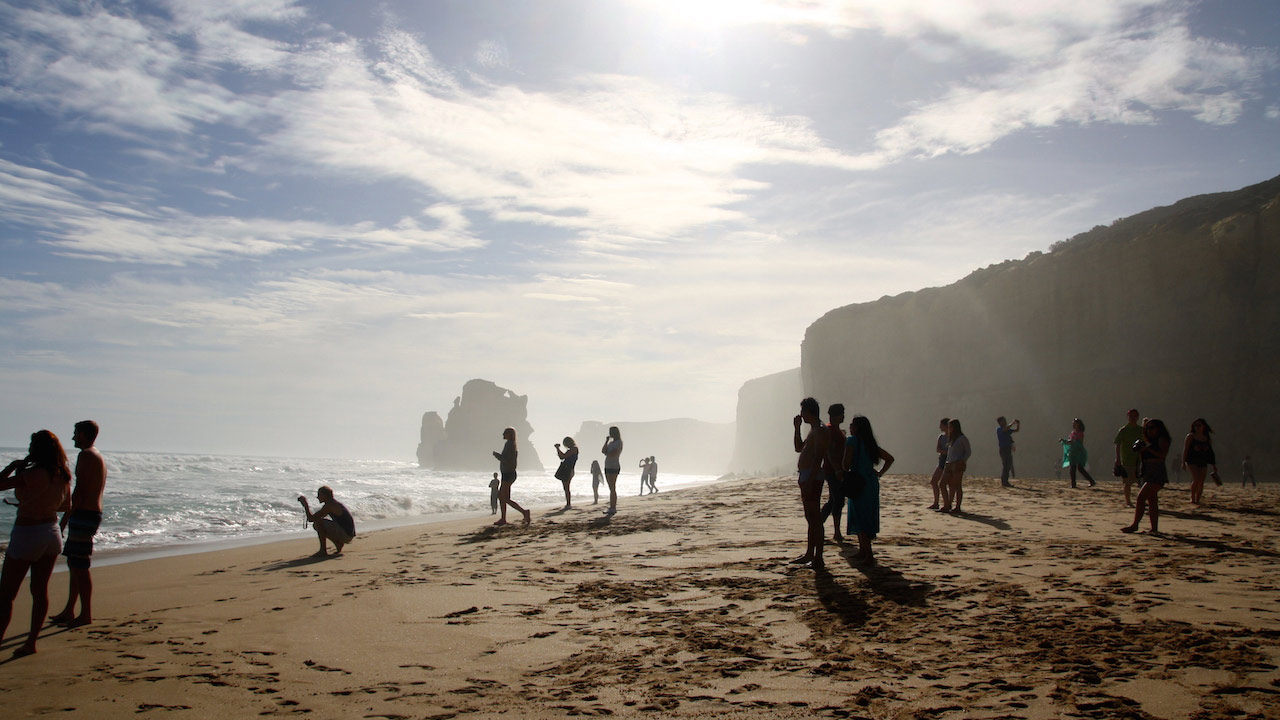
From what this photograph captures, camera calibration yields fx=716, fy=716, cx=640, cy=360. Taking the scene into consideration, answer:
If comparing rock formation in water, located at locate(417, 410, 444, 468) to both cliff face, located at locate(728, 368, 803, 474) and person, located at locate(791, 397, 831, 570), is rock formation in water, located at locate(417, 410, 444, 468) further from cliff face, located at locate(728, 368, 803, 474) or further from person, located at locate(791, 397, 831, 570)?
person, located at locate(791, 397, 831, 570)

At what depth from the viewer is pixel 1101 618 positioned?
4.52 m

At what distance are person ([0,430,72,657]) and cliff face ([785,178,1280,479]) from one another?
37.5 meters

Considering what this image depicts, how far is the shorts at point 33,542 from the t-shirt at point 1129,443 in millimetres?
13728

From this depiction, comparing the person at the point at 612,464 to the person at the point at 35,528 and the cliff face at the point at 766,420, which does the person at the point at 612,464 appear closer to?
the person at the point at 35,528

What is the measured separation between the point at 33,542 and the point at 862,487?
22.5 feet

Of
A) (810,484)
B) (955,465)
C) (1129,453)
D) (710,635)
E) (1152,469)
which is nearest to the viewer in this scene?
(710,635)

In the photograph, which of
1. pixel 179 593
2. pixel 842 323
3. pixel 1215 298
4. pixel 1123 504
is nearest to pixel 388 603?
pixel 179 593

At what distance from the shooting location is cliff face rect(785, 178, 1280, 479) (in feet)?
104

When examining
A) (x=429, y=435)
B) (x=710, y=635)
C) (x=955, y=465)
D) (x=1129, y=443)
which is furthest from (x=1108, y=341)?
(x=429, y=435)

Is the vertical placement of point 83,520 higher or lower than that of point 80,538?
higher

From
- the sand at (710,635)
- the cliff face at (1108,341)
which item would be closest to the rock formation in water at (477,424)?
the cliff face at (1108,341)

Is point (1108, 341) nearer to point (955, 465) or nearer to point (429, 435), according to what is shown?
point (955, 465)

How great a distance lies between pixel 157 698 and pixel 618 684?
2519 mm

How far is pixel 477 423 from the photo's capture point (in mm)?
153000
